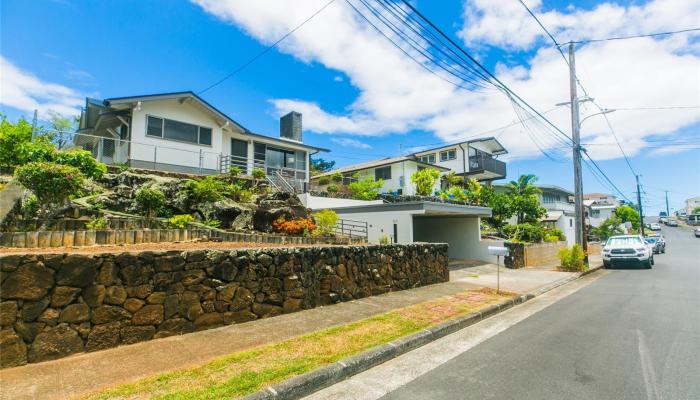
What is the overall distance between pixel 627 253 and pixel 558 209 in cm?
2658

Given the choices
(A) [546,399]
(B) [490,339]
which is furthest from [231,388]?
(B) [490,339]

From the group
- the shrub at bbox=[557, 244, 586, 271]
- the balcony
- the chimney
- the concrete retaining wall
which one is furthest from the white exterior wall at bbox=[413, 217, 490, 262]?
the balcony

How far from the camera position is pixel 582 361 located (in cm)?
491

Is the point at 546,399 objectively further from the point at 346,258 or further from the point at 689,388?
the point at 346,258

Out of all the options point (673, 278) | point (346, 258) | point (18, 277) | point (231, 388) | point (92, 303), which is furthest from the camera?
point (673, 278)

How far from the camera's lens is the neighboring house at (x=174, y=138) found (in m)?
16.5

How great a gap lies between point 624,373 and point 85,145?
25.6 metres

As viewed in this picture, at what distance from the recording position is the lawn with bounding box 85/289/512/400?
12.0 ft

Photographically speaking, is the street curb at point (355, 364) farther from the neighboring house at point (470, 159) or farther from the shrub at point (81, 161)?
the neighboring house at point (470, 159)

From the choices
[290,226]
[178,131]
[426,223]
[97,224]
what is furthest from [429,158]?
[97,224]

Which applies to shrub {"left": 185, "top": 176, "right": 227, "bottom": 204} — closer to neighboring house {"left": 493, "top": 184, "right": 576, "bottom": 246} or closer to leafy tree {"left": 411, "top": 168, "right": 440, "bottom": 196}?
leafy tree {"left": 411, "top": 168, "right": 440, "bottom": 196}

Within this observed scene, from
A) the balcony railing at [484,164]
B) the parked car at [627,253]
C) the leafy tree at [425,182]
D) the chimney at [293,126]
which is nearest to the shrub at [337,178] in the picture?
the chimney at [293,126]

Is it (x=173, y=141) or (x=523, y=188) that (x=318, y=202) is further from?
(x=523, y=188)

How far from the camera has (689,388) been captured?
3.99 meters
